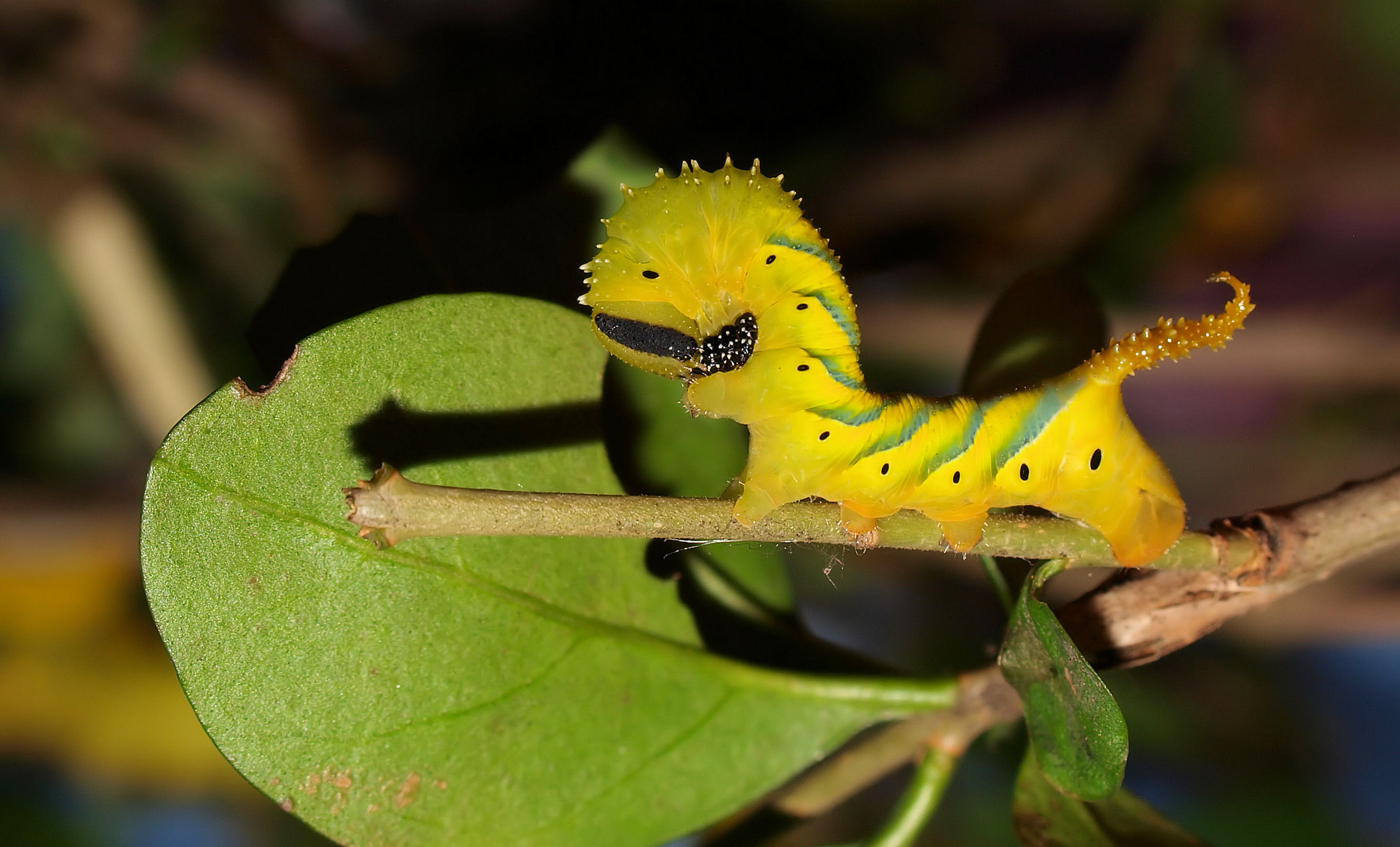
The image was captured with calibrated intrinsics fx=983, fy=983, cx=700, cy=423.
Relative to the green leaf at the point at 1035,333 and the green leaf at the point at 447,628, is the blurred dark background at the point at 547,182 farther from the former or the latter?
the green leaf at the point at 447,628

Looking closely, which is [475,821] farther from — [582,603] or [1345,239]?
[1345,239]

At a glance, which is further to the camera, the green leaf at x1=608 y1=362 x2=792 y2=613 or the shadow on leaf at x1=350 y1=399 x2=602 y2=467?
the green leaf at x1=608 y1=362 x2=792 y2=613

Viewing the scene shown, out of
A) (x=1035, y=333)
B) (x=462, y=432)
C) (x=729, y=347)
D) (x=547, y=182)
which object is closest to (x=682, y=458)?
(x=729, y=347)

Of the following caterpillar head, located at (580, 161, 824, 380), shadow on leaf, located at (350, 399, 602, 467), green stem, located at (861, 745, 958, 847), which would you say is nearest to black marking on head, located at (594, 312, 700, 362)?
caterpillar head, located at (580, 161, 824, 380)

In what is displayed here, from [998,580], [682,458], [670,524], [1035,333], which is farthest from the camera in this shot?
[682,458]

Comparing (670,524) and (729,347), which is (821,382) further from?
(670,524)

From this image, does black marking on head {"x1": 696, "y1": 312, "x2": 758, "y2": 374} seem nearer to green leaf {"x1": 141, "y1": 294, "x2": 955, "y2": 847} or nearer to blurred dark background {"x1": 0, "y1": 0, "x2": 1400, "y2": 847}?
green leaf {"x1": 141, "y1": 294, "x2": 955, "y2": 847}
